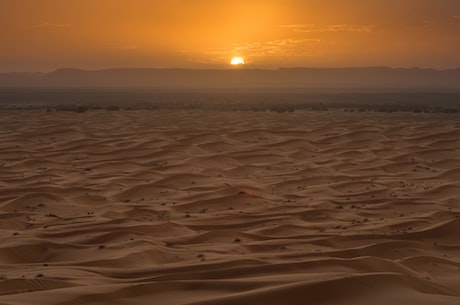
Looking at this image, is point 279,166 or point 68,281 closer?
point 68,281

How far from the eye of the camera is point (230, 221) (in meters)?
5.38

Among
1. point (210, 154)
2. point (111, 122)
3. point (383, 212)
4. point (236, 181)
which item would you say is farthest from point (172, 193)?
point (111, 122)

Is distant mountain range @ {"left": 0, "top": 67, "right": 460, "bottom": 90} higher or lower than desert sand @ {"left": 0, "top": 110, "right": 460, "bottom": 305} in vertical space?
higher

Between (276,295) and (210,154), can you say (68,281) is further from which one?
(210,154)

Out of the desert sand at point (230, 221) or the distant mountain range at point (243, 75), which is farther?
the distant mountain range at point (243, 75)

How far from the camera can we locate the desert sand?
3084 millimetres

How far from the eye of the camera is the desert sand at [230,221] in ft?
10.1

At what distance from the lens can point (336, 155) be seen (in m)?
10.0

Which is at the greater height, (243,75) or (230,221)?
(243,75)

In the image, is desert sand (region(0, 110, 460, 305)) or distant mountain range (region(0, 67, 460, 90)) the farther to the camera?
distant mountain range (region(0, 67, 460, 90))

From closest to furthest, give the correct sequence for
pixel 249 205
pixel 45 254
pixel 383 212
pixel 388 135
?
1. pixel 45 254
2. pixel 383 212
3. pixel 249 205
4. pixel 388 135

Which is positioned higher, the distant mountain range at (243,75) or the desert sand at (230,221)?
the distant mountain range at (243,75)

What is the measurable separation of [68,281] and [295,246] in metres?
1.80

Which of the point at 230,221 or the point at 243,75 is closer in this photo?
the point at 230,221
